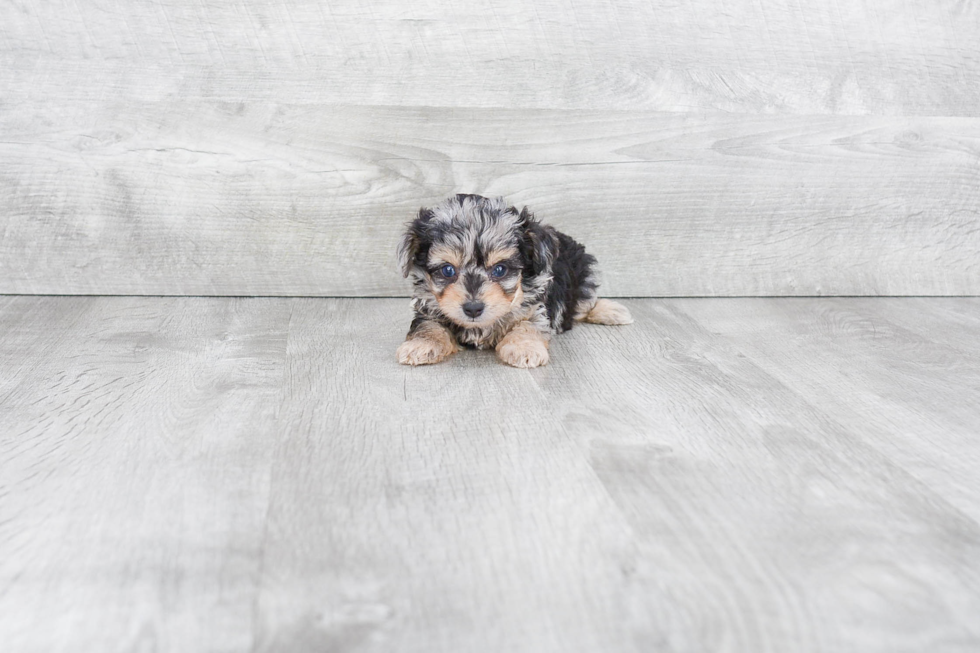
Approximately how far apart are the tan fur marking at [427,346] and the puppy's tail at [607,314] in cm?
54

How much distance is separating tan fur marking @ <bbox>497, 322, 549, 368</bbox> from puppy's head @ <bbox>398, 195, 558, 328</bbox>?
0.07m

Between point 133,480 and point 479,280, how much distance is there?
97cm

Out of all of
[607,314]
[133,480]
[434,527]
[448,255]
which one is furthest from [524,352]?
[133,480]

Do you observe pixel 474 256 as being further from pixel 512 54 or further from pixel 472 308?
pixel 512 54

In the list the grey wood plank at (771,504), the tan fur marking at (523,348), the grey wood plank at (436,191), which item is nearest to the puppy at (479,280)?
the tan fur marking at (523,348)

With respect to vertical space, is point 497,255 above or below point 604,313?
above

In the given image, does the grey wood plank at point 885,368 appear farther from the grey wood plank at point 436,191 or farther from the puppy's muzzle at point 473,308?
the puppy's muzzle at point 473,308

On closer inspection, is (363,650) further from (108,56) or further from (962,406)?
(108,56)

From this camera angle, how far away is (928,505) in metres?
1.42

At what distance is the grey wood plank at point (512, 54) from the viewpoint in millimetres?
2631

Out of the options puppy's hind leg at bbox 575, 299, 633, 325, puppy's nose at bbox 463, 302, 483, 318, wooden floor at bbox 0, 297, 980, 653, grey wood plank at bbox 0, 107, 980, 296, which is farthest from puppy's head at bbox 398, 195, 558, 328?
A: grey wood plank at bbox 0, 107, 980, 296

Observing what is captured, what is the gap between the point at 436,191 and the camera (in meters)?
2.79

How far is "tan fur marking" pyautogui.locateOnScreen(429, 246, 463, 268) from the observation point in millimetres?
2137

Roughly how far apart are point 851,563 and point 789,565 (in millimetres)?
94
